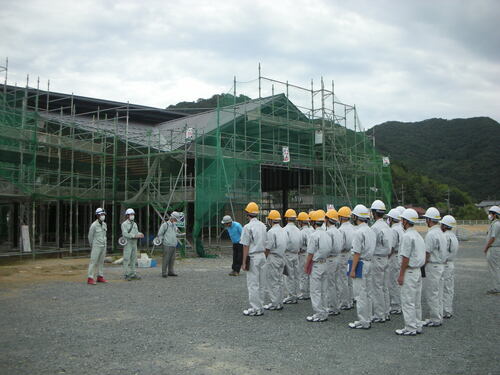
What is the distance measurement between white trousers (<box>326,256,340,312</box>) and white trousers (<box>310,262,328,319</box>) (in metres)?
0.27

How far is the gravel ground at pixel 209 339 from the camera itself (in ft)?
14.4

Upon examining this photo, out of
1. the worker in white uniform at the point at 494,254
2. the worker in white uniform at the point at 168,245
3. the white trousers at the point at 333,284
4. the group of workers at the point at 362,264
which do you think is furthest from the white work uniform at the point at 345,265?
the worker in white uniform at the point at 168,245

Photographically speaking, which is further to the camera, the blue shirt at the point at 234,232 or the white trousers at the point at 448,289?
the blue shirt at the point at 234,232

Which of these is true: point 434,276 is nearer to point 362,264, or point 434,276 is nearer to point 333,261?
point 362,264

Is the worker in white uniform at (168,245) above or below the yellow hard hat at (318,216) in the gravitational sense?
below

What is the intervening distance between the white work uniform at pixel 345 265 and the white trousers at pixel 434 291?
4.07 ft

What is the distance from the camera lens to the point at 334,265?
691 centimetres

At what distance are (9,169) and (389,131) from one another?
297 feet

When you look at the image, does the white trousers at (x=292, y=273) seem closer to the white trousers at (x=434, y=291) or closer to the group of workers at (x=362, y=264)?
the group of workers at (x=362, y=264)

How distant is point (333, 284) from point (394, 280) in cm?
114

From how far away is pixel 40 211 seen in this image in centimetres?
2073

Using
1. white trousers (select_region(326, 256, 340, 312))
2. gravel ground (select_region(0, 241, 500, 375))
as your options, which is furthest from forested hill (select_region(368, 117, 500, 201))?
gravel ground (select_region(0, 241, 500, 375))

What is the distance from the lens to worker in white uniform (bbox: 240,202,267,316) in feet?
22.6

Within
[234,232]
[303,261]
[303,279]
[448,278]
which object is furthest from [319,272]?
[234,232]
